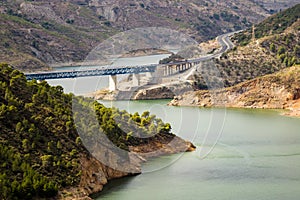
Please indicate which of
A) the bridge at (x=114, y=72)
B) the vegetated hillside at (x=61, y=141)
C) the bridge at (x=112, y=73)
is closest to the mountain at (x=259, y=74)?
the bridge at (x=114, y=72)

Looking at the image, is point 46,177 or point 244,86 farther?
point 244,86

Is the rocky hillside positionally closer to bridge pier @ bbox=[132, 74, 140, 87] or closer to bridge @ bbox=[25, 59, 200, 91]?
bridge pier @ bbox=[132, 74, 140, 87]

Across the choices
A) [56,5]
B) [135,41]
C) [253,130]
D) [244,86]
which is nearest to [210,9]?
[56,5]

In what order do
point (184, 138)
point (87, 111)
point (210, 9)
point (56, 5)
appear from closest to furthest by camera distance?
1. point (87, 111)
2. point (184, 138)
3. point (56, 5)
4. point (210, 9)

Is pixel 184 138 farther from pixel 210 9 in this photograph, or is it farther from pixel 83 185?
pixel 210 9

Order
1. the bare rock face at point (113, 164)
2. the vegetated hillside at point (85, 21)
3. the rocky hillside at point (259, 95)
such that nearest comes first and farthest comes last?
the bare rock face at point (113, 164)
the rocky hillside at point (259, 95)
the vegetated hillside at point (85, 21)

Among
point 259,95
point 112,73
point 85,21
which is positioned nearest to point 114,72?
point 112,73

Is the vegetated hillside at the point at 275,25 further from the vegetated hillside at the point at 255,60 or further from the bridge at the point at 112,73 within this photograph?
the bridge at the point at 112,73
